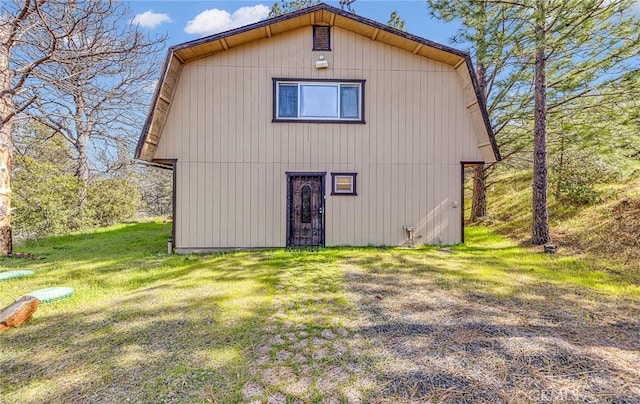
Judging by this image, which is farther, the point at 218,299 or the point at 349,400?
the point at 218,299

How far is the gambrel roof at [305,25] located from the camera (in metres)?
6.57

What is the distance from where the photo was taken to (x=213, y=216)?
7074 millimetres

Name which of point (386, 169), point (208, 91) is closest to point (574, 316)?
point (386, 169)

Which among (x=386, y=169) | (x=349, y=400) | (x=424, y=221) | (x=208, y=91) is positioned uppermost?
(x=208, y=91)

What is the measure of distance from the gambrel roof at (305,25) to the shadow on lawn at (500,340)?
4.21 m

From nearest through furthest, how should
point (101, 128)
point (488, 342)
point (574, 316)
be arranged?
Answer: point (488, 342) → point (574, 316) → point (101, 128)

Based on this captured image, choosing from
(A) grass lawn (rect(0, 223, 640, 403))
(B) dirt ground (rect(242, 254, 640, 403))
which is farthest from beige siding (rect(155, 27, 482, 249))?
(B) dirt ground (rect(242, 254, 640, 403))

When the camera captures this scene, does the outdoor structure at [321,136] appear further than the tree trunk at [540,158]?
Yes

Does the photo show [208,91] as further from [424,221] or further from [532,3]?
[532,3]

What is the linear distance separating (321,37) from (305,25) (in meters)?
0.46

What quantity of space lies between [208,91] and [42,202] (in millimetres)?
7409

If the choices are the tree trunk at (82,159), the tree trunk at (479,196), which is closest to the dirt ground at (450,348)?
the tree trunk at (479,196)

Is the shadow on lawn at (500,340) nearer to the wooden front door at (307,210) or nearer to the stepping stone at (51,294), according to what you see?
the wooden front door at (307,210)

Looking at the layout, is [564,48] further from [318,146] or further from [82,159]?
[82,159]
